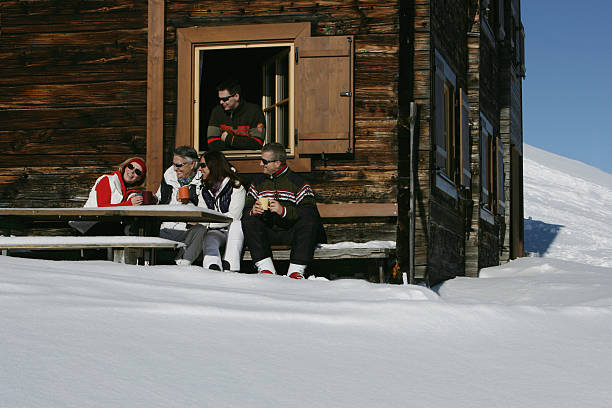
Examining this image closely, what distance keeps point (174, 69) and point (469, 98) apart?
15.5 feet

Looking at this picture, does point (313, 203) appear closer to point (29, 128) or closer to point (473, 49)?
point (29, 128)

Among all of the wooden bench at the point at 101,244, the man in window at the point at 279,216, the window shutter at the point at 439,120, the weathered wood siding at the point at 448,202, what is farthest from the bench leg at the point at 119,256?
the window shutter at the point at 439,120

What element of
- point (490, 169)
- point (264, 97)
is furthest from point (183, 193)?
point (490, 169)

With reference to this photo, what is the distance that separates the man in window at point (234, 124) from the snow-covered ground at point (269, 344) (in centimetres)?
270

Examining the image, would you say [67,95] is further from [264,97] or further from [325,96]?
[325,96]

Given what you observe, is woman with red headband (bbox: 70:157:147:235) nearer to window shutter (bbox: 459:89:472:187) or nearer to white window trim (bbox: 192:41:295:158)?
white window trim (bbox: 192:41:295:158)

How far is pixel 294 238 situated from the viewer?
6746 millimetres

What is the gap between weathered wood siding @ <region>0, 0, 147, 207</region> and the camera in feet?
26.3

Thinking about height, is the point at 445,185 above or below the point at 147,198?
above

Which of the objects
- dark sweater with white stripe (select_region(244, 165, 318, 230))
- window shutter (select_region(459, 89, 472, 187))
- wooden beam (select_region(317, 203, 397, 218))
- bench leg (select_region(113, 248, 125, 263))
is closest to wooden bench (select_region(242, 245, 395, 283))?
dark sweater with white stripe (select_region(244, 165, 318, 230))

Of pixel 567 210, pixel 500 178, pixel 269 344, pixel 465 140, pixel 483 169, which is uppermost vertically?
pixel 465 140

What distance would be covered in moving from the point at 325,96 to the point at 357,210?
107 centimetres

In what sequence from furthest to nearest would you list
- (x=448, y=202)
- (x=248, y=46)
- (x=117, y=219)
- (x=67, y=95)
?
(x=448, y=202), (x=67, y=95), (x=248, y=46), (x=117, y=219)

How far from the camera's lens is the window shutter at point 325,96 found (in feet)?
24.7
